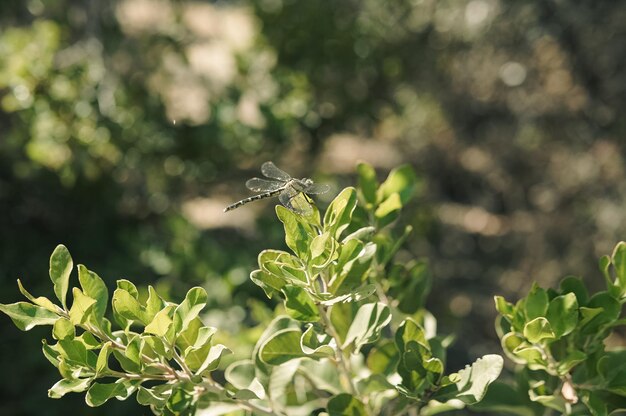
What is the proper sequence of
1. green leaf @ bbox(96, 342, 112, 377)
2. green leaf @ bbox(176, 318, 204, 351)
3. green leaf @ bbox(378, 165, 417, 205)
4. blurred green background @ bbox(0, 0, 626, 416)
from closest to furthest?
green leaf @ bbox(96, 342, 112, 377), green leaf @ bbox(176, 318, 204, 351), green leaf @ bbox(378, 165, 417, 205), blurred green background @ bbox(0, 0, 626, 416)

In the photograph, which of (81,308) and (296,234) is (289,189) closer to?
(296,234)

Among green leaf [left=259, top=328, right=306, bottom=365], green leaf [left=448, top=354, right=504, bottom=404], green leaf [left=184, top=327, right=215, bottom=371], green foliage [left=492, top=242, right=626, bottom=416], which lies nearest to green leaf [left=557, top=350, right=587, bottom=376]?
green foliage [left=492, top=242, right=626, bottom=416]

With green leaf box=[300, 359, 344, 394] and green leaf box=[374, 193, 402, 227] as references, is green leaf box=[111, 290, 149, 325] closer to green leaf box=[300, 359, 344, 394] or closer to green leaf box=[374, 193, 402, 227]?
green leaf box=[300, 359, 344, 394]

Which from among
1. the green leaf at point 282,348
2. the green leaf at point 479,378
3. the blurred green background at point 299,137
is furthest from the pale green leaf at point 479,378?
the blurred green background at point 299,137

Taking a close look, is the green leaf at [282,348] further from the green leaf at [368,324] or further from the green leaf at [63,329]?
the green leaf at [63,329]

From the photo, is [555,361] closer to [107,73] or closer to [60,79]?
[60,79]

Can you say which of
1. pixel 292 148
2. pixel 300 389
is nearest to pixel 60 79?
pixel 292 148
